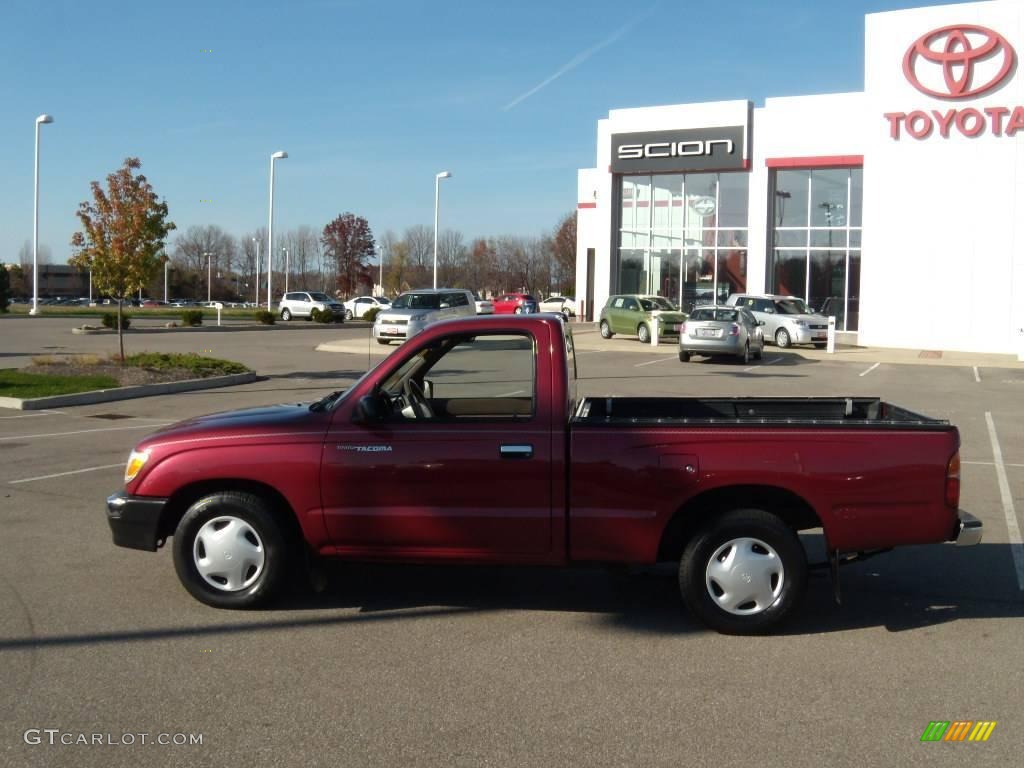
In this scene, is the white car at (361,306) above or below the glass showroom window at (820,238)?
below

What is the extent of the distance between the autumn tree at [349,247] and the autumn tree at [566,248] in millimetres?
16209

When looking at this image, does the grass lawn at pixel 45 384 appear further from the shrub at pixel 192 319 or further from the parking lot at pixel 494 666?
the shrub at pixel 192 319

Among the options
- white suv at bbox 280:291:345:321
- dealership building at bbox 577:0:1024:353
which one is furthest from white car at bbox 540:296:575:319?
dealership building at bbox 577:0:1024:353

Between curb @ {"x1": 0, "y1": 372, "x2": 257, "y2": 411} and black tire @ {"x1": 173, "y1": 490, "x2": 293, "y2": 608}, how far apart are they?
39.0 ft

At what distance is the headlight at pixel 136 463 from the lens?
244 inches

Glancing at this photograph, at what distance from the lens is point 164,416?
1598 centimetres

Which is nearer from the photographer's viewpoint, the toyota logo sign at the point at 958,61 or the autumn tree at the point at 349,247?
the toyota logo sign at the point at 958,61

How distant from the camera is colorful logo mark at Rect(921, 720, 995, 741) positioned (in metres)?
4.50

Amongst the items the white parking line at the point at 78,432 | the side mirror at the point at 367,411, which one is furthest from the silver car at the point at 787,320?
the side mirror at the point at 367,411

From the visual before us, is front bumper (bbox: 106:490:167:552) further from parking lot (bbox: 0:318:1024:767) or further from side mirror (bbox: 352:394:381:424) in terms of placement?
side mirror (bbox: 352:394:381:424)

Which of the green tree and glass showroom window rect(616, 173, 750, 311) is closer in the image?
glass showroom window rect(616, 173, 750, 311)

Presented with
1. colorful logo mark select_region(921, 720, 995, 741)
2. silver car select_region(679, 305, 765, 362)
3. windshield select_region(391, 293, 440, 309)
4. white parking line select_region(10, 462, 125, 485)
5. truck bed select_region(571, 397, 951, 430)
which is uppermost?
windshield select_region(391, 293, 440, 309)

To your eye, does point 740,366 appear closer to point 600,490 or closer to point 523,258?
point 600,490

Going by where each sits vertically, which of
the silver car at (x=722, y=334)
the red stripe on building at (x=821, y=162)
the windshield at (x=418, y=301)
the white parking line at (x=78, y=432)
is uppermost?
the red stripe on building at (x=821, y=162)
